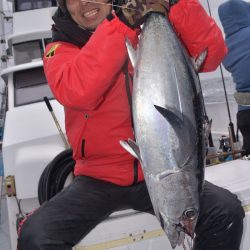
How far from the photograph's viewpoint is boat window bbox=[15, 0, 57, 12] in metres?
6.16

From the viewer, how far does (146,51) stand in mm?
1833

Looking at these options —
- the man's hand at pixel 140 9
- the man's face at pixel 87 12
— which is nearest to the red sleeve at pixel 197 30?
the man's hand at pixel 140 9

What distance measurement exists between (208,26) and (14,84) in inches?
123

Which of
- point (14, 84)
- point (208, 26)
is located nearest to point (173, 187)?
point (208, 26)

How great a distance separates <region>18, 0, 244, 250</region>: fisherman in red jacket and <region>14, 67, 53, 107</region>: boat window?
6.54 feet

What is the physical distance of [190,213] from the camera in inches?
71.6

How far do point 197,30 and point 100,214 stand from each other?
45.0 inches

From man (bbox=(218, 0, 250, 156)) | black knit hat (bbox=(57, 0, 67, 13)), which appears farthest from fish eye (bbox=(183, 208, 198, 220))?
man (bbox=(218, 0, 250, 156))

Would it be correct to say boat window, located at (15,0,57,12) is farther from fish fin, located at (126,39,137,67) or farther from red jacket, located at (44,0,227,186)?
fish fin, located at (126,39,137,67)

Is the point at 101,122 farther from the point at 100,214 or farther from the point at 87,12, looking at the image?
the point at 87,12

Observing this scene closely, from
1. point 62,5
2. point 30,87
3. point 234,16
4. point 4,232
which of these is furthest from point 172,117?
point 4,232

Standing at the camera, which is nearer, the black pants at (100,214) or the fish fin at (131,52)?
the fish fin at (131,52)

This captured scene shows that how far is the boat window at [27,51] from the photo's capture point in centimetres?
552

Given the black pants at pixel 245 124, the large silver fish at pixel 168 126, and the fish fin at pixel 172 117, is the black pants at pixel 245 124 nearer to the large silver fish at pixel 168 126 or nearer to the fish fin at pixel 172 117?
the large silver fish at pixel 168 126
